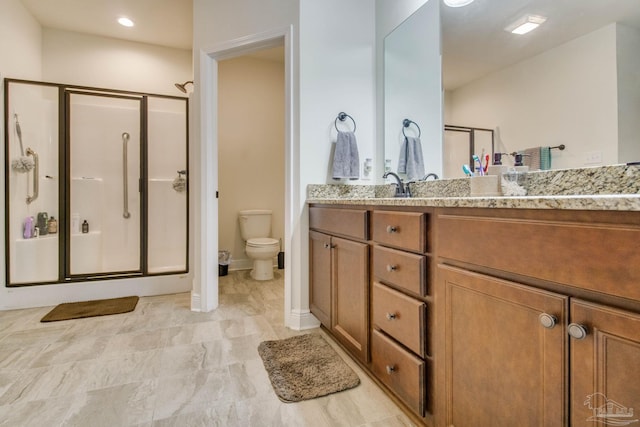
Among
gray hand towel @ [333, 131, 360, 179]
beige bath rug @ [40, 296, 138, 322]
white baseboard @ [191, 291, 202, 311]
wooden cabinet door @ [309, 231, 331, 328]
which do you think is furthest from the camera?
white baseboard @ [191, 291, 202, 311]

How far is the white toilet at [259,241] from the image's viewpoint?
10.7ft

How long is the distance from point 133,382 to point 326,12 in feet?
8.10

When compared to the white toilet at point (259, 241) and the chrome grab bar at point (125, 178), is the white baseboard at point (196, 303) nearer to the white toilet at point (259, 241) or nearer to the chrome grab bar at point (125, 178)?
the white toilet at point (259, 241)

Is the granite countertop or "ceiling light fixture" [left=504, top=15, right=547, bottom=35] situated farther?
"ceiling light fixture" [left=504, top=15, right=547, bottom=35]

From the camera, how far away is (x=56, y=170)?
2.83 m

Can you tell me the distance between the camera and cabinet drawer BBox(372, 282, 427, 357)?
3.53ft

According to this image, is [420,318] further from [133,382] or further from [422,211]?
[133,382]

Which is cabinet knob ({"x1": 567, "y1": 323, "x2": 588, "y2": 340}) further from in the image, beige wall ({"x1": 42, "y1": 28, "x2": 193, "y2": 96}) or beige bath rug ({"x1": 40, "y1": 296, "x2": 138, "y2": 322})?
beige wall ({"x1": 42, "y1": 28, "x2": 193, "y2": 96})

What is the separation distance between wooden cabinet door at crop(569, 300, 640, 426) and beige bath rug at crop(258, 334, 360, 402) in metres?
0.99

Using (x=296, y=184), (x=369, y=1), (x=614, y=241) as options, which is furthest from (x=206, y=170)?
(x=614, y=241)

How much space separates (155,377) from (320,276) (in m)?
0.99

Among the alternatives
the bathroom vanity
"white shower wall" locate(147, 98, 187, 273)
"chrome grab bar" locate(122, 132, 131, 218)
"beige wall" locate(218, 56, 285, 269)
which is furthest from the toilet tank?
the bathroom vanity

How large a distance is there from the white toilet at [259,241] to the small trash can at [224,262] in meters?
0.28

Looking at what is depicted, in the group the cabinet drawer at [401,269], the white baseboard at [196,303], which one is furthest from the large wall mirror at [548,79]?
the white baseboard at [196,303]
